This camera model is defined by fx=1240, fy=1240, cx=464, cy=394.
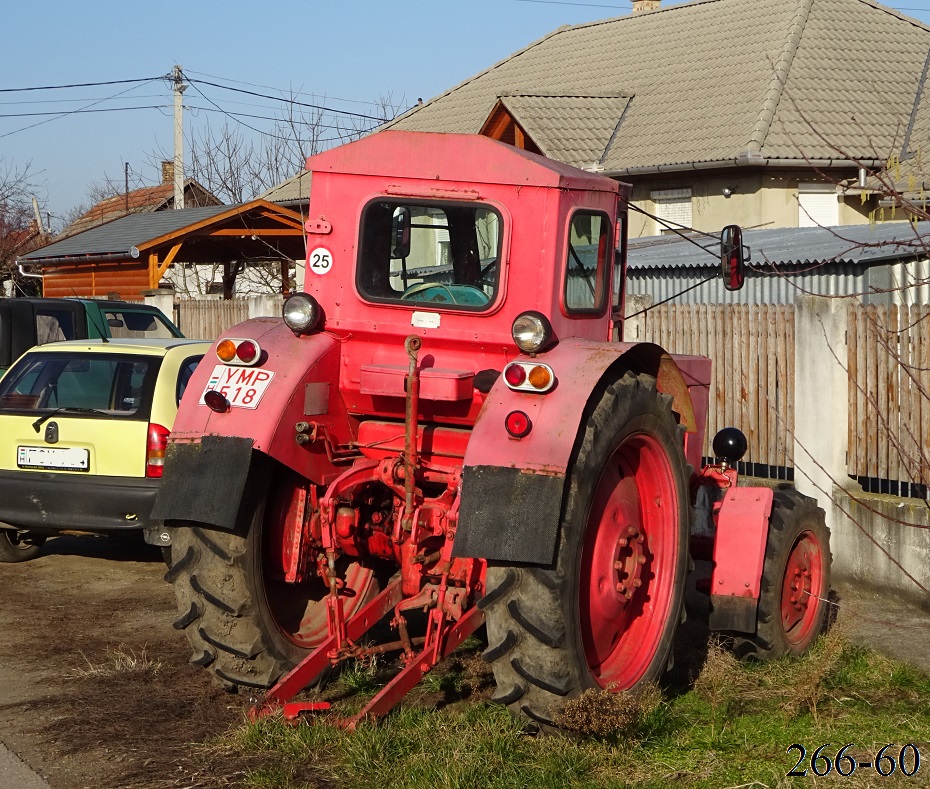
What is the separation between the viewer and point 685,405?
6113mm

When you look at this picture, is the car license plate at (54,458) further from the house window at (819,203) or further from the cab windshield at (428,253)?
the house window at (819,203)

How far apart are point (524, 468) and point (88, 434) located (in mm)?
4613

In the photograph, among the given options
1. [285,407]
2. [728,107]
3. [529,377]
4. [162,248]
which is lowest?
[285,407]

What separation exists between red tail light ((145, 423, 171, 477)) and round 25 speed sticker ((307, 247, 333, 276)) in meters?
2.87

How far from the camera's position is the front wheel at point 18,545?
9.28 m

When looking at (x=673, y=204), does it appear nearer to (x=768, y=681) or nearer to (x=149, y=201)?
(x=768, y=681)

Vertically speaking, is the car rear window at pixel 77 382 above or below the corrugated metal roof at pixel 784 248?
below

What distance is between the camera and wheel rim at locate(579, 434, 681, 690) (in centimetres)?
527

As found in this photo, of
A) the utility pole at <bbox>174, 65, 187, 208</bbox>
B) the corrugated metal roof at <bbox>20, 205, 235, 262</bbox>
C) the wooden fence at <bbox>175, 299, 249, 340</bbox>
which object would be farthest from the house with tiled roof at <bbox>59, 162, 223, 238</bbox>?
the wooden fence at <bbox>175, 299, 249, 340</bbox>

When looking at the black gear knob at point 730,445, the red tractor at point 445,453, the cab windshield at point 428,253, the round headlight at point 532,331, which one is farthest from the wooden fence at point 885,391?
the round headlight at point 532,331

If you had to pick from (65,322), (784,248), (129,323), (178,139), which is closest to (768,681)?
(784,248)

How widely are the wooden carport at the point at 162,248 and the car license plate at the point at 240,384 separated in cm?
1433

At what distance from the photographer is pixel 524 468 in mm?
4734

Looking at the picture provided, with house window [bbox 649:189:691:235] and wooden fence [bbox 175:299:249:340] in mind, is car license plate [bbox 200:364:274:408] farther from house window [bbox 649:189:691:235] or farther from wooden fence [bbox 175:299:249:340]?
house window [bbox 649:189:691:235]
